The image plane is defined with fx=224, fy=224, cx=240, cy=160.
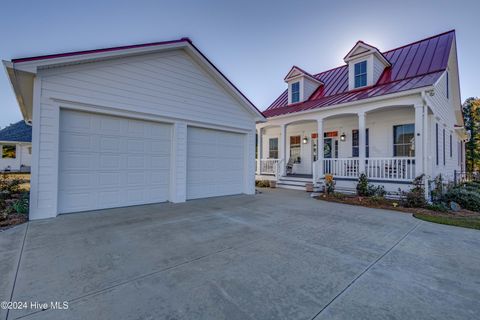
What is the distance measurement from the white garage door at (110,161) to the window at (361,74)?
9.46m

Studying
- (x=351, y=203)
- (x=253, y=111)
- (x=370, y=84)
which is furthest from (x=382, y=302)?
(x=370, y=84)

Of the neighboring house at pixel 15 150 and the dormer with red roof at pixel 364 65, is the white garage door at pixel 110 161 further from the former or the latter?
the neighboring house at pixel 15 150

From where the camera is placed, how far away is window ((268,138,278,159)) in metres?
14.7

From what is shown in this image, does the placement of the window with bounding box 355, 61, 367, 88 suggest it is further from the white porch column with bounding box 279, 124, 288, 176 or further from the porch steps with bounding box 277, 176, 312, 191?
the porch steps with bounding box 277, 176, 312, 191

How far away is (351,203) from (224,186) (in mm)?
4683

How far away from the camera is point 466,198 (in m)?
7.73

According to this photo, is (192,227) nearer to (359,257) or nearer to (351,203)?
(359,257)

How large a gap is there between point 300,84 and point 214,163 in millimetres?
8052

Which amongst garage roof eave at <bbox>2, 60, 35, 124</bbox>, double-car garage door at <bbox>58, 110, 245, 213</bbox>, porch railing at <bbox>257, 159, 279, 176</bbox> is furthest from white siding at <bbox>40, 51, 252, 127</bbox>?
porch railing at <bbox>257, 159, 279, 176</bbox>

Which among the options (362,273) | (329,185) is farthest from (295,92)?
(362,273)

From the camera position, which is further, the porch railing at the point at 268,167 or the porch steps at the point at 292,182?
the porch railing at the point at 268,167

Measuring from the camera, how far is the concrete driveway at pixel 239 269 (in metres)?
2.10

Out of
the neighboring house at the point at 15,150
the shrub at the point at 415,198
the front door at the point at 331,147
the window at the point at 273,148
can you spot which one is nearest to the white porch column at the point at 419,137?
A: the shrub at the point at 415,198

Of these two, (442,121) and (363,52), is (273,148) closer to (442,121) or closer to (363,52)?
(363,52)
